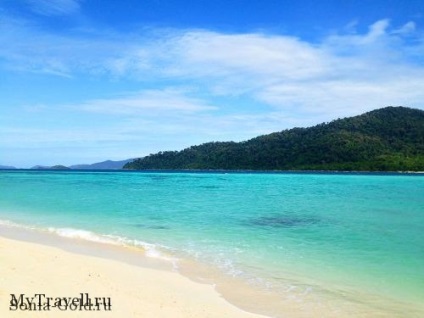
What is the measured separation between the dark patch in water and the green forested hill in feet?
395

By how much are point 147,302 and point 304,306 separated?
11.0 ft

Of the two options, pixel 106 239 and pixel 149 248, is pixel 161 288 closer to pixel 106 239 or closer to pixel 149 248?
pixel 149 248

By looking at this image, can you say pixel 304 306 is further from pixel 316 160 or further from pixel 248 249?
pixel 316 160

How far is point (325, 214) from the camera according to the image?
2711 centimetres

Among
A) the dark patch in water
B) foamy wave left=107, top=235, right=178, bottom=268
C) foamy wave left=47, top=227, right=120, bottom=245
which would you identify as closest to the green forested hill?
the dark patch in water

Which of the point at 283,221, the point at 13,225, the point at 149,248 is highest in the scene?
the point at 13,225

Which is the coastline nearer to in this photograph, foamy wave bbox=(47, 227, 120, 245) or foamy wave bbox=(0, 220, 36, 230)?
foamy wave bbox=(47, 227, 120, 245)

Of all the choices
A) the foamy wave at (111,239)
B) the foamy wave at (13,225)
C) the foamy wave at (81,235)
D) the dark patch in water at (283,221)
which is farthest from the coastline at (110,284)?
the dark patch in water at (283,221)

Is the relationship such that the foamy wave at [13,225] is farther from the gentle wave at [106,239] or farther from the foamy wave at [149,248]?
the foamy wave at [149,248]

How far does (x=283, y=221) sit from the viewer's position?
77.2 feet

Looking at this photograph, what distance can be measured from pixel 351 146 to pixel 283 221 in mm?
133541

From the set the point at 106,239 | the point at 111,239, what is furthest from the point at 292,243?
the point at 106,239

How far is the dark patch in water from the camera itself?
22.1 m

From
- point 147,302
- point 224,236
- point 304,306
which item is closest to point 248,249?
point 224,236
